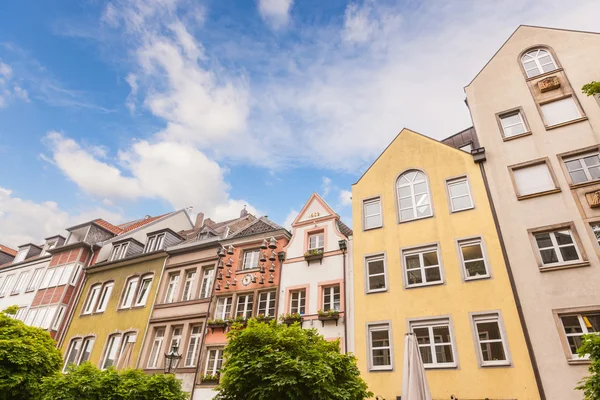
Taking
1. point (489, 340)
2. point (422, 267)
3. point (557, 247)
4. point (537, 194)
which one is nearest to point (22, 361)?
point (422, 267)

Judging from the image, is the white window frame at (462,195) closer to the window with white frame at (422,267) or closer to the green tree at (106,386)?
the window with white frame at (422,267)

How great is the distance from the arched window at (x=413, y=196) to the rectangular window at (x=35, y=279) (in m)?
31.2

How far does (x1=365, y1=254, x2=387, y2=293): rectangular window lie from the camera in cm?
1851

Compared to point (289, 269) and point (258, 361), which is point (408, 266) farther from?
point (258, 361)

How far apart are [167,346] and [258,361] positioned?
15.5m

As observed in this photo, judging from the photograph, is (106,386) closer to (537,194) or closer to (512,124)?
(537,194)

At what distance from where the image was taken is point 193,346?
22906mm

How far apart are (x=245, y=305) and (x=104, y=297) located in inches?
540

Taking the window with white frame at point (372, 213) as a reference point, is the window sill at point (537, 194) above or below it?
below

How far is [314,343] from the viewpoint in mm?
12180

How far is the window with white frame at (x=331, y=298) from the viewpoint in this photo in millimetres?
19547

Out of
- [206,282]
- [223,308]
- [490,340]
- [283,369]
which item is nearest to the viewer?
[283,369]

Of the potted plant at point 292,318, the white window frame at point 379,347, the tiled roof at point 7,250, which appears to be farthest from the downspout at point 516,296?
the tiled roof at point 7,250

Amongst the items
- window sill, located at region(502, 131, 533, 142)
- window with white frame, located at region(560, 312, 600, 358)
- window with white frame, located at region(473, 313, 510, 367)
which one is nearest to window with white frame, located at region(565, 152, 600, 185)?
window sill, located at region(502, 131, 533, 142)
